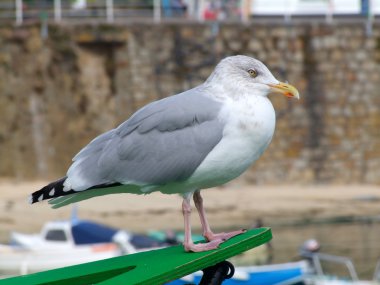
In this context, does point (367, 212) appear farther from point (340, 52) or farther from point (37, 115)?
point (37, 115)

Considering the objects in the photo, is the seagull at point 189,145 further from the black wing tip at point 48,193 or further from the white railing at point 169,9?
the white railing at point 169,9

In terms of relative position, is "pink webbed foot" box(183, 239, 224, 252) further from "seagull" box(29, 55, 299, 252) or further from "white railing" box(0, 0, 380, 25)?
"white railing" box(0, 0, 380, 25)

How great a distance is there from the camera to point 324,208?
24.2 metres

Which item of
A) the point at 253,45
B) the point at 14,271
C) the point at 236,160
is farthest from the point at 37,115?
the point at 236,160

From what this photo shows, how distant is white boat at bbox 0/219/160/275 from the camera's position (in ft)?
54.1

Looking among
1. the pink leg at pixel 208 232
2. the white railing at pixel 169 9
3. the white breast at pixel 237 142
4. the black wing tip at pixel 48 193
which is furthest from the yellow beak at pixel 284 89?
the white railing at pixel 169 9

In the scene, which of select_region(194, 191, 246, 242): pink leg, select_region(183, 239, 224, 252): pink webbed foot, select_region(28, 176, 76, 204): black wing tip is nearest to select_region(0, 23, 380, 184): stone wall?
select_region(194, 191, 246, 242): pink leg

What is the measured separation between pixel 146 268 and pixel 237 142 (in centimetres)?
98

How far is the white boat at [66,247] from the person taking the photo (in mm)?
16500

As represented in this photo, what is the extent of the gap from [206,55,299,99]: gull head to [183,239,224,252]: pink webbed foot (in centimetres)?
69

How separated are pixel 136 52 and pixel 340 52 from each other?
5069 millimetres

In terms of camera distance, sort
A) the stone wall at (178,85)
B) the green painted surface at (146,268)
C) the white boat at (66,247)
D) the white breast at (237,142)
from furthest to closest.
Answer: the stone wall at (178,85), the white boat at (66,247), the white breast at (237,142), the green painted surface at (146,268)

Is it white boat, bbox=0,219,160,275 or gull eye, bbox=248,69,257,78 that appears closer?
gull eye, bbox=248,69,257,78

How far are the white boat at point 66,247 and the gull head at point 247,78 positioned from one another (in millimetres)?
11146
